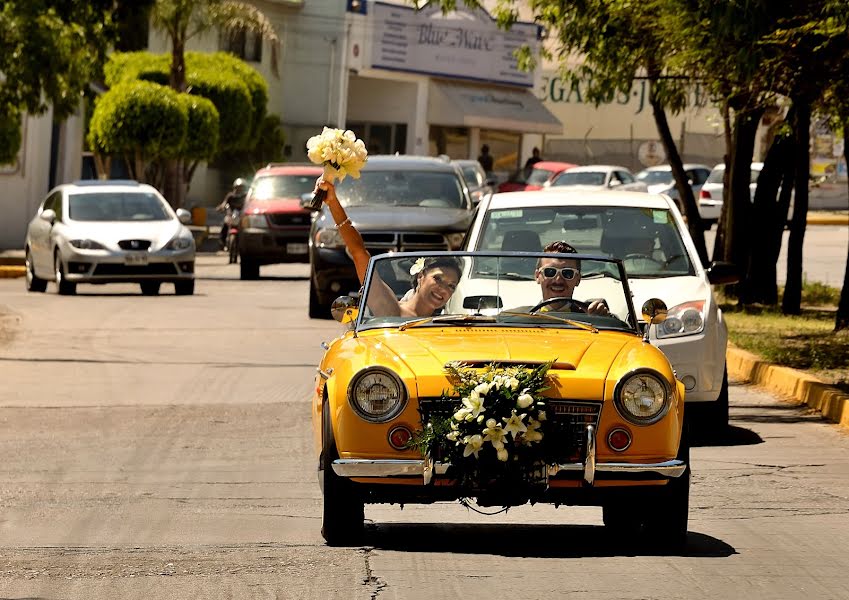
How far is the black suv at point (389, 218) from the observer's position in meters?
21.5

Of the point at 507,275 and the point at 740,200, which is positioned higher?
the point at 507,275

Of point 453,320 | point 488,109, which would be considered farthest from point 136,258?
point 488,109

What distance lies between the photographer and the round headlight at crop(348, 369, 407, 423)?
7.66 meters

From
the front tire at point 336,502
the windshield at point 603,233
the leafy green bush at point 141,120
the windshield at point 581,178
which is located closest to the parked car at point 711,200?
the windshield at point 581,178

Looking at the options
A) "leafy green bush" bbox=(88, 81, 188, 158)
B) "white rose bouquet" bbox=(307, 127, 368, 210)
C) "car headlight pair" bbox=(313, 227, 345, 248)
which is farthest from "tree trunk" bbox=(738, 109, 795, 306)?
"leafy green bush" bbox=(88, 81, 188, 158)

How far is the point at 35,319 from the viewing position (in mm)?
21688

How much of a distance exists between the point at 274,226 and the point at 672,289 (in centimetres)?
1749

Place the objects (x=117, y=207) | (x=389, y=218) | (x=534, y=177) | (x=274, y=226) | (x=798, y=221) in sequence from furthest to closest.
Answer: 1. (x=534, y=177)
2. (x=274, y=226)
3. (x=117, y=207)
4. (x=389, y=218)
5. (x=798, y=221)

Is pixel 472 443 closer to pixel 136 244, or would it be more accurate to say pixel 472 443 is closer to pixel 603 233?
pixel 603 233

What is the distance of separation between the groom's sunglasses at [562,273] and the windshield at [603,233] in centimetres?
377

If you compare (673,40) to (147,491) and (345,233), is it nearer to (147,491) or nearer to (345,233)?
(345,233)

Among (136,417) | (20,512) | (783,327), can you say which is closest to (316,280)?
(783,327)

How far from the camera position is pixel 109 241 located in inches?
1008

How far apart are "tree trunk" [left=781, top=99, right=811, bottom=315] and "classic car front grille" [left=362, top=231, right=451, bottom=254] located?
3.97m
